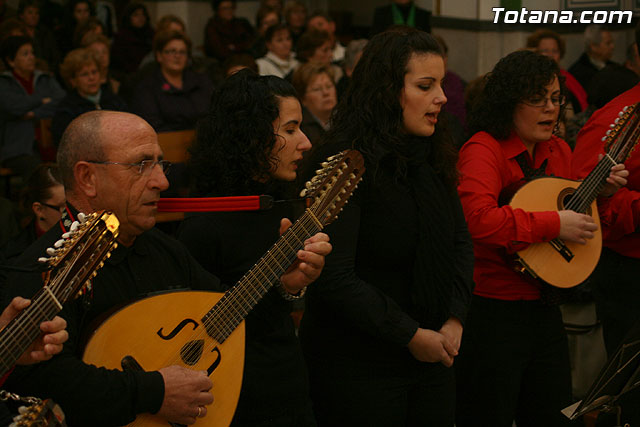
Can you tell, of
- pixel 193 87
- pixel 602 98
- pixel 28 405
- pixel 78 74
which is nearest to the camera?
pixel 28 405

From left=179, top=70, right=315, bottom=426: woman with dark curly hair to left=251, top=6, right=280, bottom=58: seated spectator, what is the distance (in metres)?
6.10

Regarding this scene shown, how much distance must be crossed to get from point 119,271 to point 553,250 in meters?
1.84

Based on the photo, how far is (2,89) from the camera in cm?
701

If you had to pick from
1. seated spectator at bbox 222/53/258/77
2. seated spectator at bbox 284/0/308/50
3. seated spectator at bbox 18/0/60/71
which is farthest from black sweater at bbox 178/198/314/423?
seated spectator at bbox 18/0/60/71

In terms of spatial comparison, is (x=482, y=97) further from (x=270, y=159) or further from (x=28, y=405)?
(x=28, y=405)

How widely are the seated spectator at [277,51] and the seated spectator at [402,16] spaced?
3.44ft

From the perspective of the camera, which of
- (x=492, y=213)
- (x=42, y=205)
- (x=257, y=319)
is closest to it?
(x=257, y=319)

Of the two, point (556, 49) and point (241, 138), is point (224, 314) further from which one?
point (556, 49)

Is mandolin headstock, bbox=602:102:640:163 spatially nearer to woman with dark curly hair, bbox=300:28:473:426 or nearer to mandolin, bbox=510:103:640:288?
mandolin, bbox=510:103:640:288

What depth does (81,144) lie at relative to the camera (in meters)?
2.28

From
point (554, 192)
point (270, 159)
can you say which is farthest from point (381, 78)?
point (554, 192)

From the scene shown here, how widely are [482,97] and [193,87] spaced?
3.88 meters

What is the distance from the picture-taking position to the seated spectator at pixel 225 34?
33.7ft

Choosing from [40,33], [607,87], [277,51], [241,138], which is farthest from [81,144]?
[40,33]
